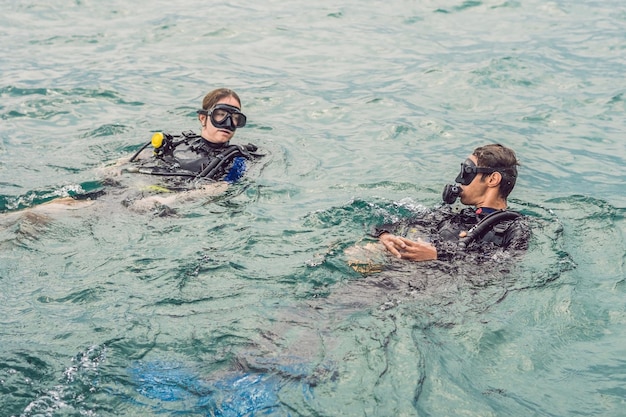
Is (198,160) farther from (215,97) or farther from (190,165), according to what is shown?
(215,97)

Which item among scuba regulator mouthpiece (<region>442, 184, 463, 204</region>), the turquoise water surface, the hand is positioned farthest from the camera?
scuba regulator mouthpiece (<region>442, 184, 463, 204</region>)

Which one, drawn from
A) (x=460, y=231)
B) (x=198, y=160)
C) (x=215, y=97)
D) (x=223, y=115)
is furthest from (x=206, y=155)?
(x=460, y=231)

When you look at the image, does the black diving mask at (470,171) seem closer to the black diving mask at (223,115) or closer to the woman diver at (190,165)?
the woman diver at (190,165)

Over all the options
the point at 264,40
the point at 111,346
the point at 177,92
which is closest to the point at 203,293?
the point at 111,346

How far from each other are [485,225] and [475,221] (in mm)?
364

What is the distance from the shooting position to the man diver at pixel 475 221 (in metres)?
5.37

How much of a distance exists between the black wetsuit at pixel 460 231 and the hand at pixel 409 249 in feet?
0.68

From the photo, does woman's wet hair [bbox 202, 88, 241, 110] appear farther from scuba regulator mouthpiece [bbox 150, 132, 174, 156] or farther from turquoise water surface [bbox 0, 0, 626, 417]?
turquoise water surface [bbox 0, 0, 626, 417]

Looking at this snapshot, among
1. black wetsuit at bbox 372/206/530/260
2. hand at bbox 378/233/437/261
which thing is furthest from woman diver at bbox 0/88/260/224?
hand at bbox 378/233/437/261

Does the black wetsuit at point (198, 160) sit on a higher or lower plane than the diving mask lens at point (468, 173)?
lower

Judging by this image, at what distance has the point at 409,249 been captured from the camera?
5.17 metres

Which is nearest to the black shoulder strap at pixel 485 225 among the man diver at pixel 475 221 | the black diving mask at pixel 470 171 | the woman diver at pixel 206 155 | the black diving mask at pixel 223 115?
the man diver at pixel 475 221

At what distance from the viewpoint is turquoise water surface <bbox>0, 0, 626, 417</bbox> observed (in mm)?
4047

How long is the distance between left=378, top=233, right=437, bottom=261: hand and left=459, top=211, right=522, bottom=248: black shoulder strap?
1.00ft
